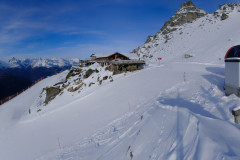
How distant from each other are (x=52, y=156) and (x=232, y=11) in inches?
2690

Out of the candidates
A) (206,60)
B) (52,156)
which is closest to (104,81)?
(52,156)

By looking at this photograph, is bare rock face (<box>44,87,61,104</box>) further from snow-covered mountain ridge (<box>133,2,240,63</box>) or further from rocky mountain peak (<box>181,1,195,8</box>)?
rocky mountain peak (<box>181,1,195,8</box>)

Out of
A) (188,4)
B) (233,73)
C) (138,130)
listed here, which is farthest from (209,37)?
(188,4)

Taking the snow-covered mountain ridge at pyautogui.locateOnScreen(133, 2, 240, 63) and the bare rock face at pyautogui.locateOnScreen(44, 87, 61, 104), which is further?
the snow-covered mountain ridge at pyautogui.locateOnScreen(133, 2, 240, 63)

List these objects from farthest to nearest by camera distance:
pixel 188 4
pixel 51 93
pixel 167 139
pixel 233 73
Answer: pixel 188 4 → pixel 51 93 → pixel 233 73 → pixel 167 139

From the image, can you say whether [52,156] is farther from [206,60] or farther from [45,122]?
[206,60]

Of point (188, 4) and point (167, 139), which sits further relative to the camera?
point (188, 4)

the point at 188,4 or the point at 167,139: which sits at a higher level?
the point at 188,4

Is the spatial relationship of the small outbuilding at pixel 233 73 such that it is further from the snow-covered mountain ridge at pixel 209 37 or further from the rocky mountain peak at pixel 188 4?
the rocky mountain peak at pixel 188 4

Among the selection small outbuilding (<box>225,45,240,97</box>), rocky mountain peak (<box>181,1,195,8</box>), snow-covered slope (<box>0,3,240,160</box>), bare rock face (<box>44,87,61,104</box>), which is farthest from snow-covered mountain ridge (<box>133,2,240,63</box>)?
bare rock face (<box>44,87,61,104</box>)

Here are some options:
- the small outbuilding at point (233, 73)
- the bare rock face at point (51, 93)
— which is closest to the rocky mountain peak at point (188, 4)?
the small outbuilding at point (233, 73)

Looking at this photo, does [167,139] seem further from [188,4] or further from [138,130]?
[188,4]

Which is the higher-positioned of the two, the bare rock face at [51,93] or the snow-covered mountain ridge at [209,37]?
the snow-covered mountain ridge at [209,37]

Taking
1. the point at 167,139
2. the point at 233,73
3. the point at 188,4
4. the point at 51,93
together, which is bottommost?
the point at 51,93
